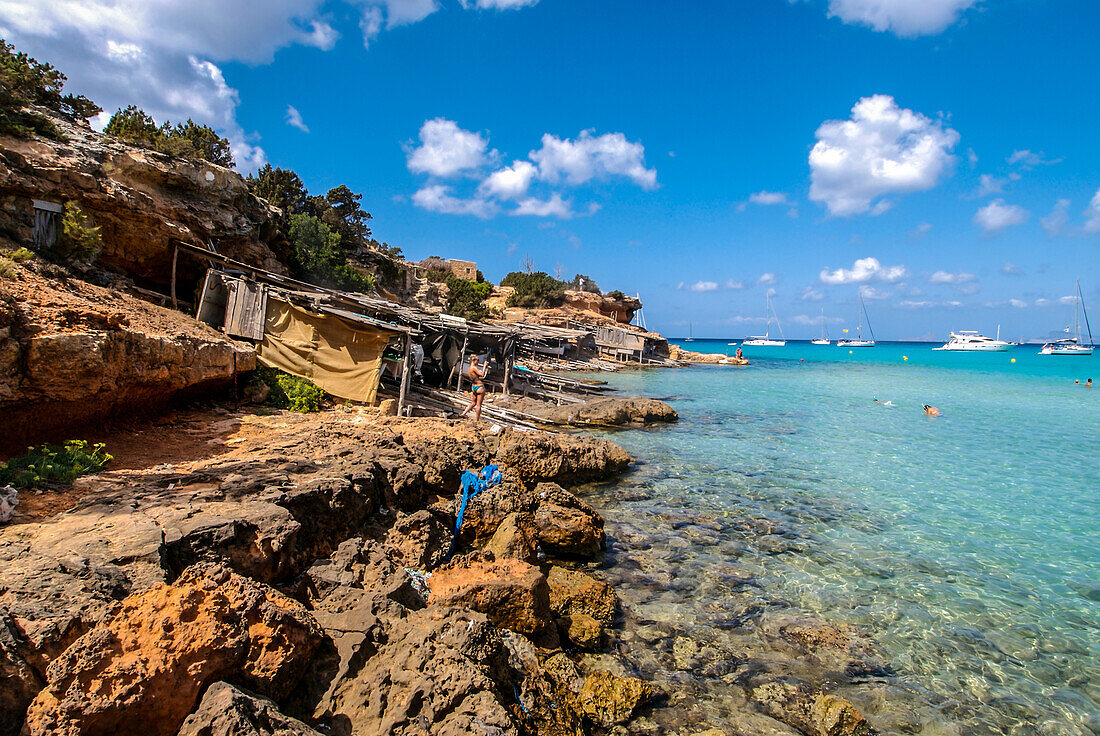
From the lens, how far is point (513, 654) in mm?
4086

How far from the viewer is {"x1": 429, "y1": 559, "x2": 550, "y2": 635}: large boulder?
462 cm

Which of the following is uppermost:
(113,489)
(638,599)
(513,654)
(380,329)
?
(380,329)

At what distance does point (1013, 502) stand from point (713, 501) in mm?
6778

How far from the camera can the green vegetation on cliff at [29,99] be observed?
10.3 meters

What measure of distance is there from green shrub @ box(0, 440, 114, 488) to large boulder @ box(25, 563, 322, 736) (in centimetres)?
432

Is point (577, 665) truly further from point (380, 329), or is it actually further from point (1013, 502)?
point (1013, 502)

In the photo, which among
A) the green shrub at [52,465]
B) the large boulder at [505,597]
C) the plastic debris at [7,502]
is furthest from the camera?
the green shrub at [52,465]

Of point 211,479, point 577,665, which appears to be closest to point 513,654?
point 577,665

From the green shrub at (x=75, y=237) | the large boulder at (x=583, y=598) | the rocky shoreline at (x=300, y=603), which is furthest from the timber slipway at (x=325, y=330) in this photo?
the large boulder at (x=583, y=598)

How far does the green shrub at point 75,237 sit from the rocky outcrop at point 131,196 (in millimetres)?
485

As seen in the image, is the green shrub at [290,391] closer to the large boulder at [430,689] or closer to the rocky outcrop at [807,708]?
the large boulder at [430,689]

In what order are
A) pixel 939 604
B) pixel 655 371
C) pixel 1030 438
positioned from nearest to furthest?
pixel 939 604 < pixel 1030 438 < pixel 655 371

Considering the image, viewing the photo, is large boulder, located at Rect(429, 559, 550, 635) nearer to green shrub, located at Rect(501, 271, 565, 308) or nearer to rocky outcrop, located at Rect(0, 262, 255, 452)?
rocky outcrop, located at Rect(0, 262, 255, 452)

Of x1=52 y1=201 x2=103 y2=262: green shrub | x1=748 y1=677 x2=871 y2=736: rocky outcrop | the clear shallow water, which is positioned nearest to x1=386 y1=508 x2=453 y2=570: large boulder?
the clear shallow water
